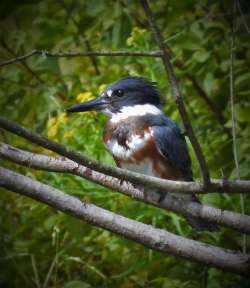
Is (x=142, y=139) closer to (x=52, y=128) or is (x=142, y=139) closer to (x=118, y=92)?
(x=118, y=92)

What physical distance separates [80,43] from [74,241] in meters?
1.18

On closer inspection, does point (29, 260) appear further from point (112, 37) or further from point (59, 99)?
point (112, 37)

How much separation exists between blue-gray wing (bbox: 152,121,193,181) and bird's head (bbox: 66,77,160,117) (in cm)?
22

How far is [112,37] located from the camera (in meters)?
2.69

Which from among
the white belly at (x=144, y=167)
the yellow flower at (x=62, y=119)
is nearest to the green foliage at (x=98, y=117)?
the yellow flower at (x=62, y=119)

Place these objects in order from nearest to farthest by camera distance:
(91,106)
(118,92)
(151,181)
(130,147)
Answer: (151,181) → (130,147) → (91,106) → (118,92)

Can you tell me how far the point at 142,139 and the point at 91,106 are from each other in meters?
0.29

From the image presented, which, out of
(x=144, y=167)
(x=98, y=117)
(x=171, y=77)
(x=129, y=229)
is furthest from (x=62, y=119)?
(x=171, y=77)

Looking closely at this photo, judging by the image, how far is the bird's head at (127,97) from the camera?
2416 mm

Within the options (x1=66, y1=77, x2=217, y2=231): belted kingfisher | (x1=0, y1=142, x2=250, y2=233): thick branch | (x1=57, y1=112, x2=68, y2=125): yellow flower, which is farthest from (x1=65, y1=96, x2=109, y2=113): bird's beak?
(x1=0, y1=142, x2=250, y2=233): thick branch

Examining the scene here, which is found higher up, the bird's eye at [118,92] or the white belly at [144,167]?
the bird's eye at [118,92]

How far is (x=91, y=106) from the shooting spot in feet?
7.65

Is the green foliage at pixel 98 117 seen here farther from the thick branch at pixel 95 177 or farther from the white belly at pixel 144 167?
the thick branch at pixel 95 177

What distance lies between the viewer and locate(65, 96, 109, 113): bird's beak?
226cm
